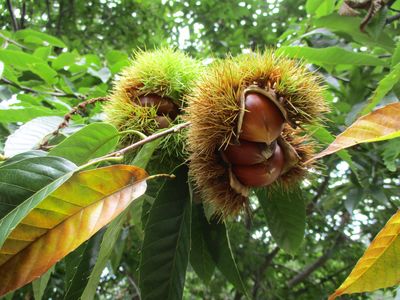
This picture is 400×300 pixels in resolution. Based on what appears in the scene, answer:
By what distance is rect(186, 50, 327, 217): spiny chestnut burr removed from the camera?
84 centimetres

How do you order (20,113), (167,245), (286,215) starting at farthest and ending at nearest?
1. (20,113)
2. (286,215)
3. (167,245)

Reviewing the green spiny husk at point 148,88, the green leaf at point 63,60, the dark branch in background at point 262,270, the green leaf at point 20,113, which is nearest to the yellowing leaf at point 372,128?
the green spiny husk at point 148,88

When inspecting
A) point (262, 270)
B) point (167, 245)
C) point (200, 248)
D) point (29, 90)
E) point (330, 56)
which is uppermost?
point (330, 56)

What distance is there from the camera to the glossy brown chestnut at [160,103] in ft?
3.45

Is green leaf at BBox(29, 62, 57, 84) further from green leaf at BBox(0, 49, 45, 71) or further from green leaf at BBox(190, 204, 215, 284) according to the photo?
green leaf at BBox(190, 204, 215, 284)

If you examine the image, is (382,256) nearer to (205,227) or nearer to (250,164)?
(250,164)

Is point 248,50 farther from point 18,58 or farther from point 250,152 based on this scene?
point 18,58

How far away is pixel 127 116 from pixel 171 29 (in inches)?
127

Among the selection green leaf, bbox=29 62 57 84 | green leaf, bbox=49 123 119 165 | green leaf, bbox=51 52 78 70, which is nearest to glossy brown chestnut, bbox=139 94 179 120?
green leaf, bbox=49 123 119 165

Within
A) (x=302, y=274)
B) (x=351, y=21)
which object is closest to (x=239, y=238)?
(x=302, y=274)

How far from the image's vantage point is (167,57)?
1080 mm

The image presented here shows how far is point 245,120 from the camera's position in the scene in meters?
0.84

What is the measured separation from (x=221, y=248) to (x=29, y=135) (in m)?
0.55

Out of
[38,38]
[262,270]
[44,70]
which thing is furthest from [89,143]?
[262,270]
